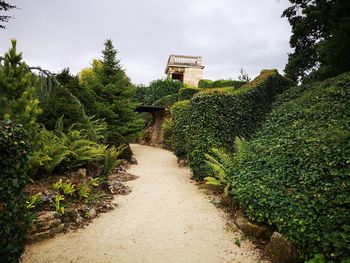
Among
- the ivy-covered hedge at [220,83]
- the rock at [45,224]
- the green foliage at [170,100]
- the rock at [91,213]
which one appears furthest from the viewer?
the ivy-covered hedge at [220,83]

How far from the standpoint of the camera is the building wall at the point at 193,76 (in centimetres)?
2912

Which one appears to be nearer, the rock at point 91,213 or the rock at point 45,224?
the rock at point 45,224

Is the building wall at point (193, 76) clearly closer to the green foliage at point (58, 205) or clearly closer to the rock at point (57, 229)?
the green foliage at point (58, 205)

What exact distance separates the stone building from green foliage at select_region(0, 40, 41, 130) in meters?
23.9

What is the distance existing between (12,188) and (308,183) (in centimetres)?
515

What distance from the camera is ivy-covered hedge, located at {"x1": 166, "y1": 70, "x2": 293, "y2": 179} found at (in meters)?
9.12

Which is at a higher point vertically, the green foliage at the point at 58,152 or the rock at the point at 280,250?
the green foliage at the point at 58,152

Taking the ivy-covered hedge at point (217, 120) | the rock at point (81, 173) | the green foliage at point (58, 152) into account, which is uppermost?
the ivy-covered hedge at point (217, 120)

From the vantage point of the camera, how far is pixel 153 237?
17.0 feet

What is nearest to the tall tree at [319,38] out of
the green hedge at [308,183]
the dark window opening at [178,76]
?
the green hedge at [308,183]

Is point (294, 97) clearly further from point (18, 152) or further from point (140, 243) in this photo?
point (18, 152)

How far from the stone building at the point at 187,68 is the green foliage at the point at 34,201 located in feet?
81.8

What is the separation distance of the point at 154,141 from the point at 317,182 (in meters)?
15.6

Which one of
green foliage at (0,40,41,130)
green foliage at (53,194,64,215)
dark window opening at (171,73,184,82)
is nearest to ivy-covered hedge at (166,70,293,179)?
green foliage at (53,194,64,215)
